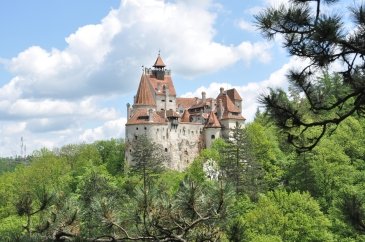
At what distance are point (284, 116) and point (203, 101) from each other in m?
64.1

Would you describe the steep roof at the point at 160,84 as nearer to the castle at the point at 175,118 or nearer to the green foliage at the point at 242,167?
the castle at the point at 175,118

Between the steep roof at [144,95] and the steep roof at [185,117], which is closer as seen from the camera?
the steep roof at [144,95]

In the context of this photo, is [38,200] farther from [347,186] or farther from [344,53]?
[347,186]

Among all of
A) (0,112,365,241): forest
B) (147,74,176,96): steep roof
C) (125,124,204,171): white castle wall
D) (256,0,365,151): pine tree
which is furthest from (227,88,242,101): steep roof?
(256,0,365,151): pine tree

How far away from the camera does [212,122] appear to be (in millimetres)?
65812

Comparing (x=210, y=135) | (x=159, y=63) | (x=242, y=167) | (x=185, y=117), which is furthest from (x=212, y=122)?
(x=242, y=167)

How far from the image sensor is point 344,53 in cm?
591

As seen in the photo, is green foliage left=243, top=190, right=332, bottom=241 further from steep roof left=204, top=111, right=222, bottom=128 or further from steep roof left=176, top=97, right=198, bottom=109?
steep roof left=176, top=97, right=198, bottom=109

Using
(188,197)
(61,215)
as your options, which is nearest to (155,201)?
(188,197)

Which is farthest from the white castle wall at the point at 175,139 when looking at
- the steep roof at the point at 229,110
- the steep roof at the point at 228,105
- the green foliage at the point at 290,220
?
the green foliage at the point at 290,220

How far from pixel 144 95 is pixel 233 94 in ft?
39.2

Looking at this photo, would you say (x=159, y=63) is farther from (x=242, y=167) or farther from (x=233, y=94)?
(x=242, y=167)

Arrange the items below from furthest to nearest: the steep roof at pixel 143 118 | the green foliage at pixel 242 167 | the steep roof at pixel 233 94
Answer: the steep roof at pixel 233 94, the steep roof at pixel 143 118, the green foliage at pixel 242 167

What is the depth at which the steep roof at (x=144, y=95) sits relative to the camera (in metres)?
66.3
